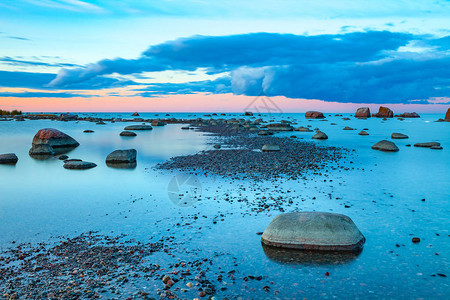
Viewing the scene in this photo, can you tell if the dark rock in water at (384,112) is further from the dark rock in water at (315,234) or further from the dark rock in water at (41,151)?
the dark rock in water at (315,234)

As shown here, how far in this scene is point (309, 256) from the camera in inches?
361

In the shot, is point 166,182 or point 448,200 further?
point 166,182

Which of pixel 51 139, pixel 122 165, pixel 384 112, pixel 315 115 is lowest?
pixel 122 165

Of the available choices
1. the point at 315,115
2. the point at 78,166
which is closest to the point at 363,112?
the point at 315,115

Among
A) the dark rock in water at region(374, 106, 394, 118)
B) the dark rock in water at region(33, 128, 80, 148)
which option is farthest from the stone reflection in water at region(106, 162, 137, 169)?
the dark rock in water at region(374, 106, 394, 118)

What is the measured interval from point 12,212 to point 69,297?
839cm

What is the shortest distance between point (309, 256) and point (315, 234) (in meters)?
0.72

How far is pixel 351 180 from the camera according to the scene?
1908 centimetres

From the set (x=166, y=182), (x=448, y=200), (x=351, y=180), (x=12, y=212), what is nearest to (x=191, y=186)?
(x=166, y=182)

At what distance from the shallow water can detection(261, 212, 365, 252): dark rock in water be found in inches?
18.2

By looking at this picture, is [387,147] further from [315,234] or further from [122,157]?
[315,234]

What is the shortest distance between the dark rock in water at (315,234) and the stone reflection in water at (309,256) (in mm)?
162

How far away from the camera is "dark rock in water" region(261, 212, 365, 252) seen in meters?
9.52

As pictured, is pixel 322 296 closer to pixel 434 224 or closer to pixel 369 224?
pixel 369 224
